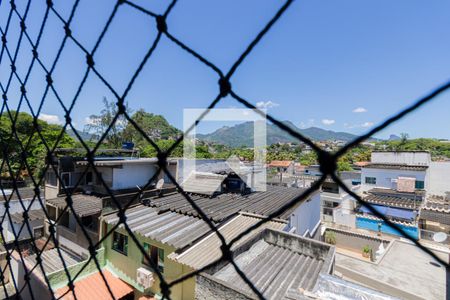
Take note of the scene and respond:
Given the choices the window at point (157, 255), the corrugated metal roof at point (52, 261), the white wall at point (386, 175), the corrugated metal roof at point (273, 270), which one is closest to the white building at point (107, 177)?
the corrugated metal roof at point (52, 261)

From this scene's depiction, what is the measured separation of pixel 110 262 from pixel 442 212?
1254cm

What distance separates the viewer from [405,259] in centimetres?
673

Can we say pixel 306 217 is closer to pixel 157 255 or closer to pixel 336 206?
pixel 157 255

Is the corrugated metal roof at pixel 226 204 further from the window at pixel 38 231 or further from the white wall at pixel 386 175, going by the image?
the white wall at pixel 386 175

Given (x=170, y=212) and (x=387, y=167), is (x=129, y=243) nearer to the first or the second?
(x=170, y=212)

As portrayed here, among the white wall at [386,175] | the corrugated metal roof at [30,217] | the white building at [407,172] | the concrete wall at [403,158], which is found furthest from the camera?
the concrete wall at [403,158]

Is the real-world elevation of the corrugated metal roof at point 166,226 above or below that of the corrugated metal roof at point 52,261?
above

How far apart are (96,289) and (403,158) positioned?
14.6 metres

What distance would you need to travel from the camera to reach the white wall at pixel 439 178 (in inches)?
504

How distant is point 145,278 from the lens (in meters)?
4.02

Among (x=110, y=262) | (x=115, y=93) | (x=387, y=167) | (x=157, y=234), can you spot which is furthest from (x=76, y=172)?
(x=387, y=167)

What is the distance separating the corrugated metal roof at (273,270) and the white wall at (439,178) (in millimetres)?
13128

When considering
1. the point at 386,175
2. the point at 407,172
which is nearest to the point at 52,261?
the point at 386,175

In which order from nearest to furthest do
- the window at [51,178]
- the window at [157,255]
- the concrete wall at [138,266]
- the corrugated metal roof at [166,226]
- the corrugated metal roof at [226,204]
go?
1. the concrete wall at [138,266]
2. the corrugated metal roof at [166,226]
3. the window at [157,255]
4. the corrugated metal roof at [226,204]
5. the window at [51,178]
